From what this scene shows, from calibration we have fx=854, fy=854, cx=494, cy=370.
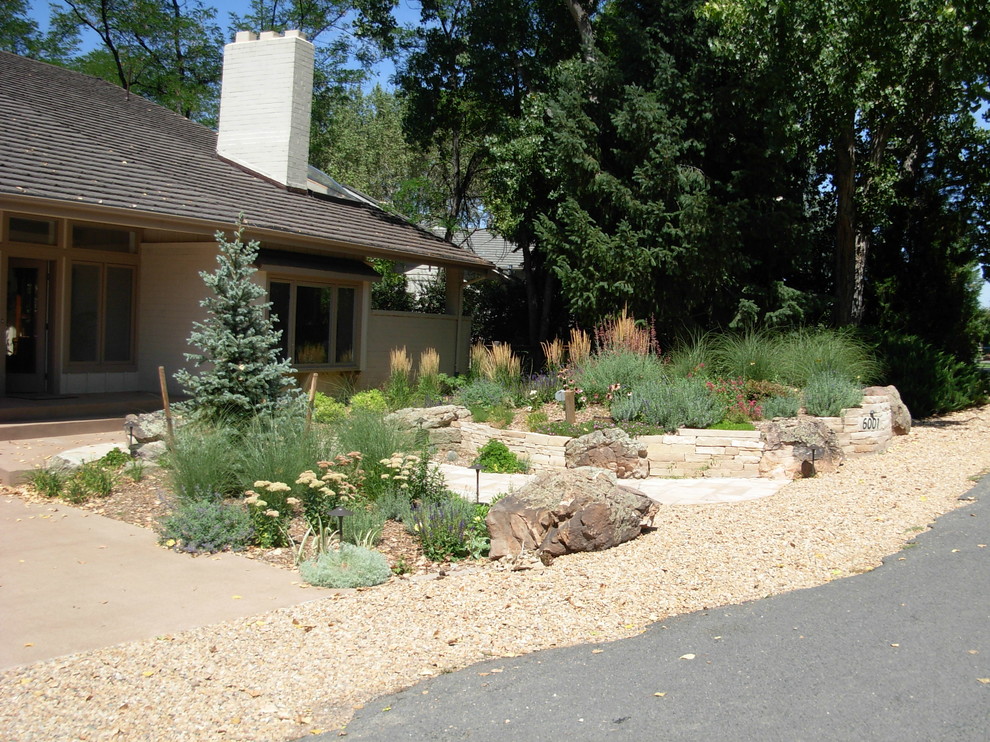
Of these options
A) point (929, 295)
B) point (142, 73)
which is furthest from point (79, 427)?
point (142, 73)

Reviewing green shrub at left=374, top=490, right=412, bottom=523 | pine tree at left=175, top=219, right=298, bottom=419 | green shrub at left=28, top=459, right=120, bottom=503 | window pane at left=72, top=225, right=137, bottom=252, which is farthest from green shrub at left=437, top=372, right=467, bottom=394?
green shrub at left=28, top=459, right=120, bottom=503

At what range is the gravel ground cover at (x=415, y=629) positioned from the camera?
4.10 m

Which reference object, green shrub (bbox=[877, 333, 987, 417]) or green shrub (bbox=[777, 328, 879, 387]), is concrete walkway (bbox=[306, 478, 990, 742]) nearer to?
green shrub (bbox=[777, 328, 879, 387])

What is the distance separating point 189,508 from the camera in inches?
281

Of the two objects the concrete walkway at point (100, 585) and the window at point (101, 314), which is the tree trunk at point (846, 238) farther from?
the concrete walkway at point (100, 585)

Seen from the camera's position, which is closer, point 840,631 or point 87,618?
point 840,631

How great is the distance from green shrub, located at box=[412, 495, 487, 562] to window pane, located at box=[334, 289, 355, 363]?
8.49 meters

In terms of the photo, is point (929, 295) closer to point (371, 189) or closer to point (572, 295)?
point (572, 295)

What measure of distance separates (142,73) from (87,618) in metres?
27.5

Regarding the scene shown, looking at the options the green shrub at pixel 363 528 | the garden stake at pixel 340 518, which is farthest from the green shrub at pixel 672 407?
the garden stake at pixel 340 518

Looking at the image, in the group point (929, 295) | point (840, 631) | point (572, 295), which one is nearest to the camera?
point (840, 631)

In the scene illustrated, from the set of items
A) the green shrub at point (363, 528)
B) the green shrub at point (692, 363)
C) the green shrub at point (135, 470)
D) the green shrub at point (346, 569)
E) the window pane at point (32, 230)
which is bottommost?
the green shrub at point (346, 569)

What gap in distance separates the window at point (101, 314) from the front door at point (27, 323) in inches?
15.6

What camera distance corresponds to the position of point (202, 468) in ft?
25.2
